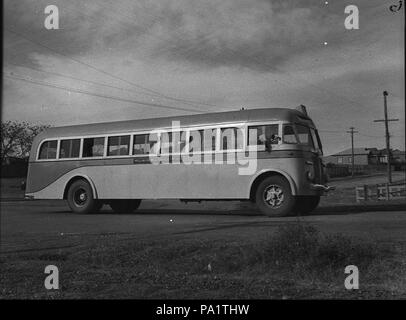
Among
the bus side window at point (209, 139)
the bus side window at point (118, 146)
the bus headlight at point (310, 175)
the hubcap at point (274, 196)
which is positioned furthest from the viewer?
the bus side window at point (118, 146)

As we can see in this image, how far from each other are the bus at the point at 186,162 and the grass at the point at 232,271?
1.87 metres

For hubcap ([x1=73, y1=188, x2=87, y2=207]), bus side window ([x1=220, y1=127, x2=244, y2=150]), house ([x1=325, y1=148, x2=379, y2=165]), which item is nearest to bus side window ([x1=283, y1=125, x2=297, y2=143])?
bus side window ([x1=220, y1=127, x2=244, y2=150])

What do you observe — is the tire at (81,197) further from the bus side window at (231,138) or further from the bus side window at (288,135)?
the bus side window at (288,135)

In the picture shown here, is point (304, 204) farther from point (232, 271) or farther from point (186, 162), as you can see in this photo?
point (232, 271)

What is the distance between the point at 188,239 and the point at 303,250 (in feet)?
6.72

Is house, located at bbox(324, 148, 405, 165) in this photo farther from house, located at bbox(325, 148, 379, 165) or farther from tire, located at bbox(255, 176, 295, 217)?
tire, located at bbox(255, 176, 295, 217)

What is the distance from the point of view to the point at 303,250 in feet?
15.4

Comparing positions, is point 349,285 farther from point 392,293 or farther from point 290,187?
point 290,187

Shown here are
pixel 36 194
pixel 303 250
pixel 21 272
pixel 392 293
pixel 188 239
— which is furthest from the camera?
pixel 36 194

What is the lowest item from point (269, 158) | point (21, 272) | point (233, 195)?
point (21, 272)

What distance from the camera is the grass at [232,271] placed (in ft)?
13.5

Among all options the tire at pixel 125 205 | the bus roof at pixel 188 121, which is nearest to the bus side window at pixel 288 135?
the bus roof at pixel 188 121
